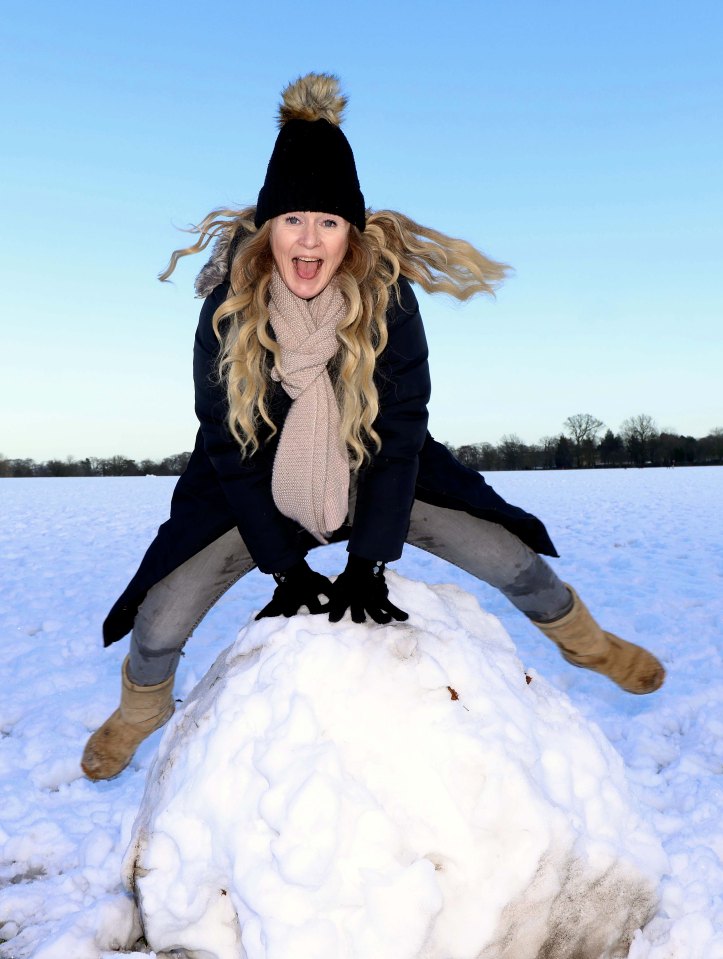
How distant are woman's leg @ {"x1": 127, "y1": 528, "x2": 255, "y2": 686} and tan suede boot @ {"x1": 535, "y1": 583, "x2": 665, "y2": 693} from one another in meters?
1.24

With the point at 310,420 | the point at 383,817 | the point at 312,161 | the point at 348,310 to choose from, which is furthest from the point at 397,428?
the point at 383,817

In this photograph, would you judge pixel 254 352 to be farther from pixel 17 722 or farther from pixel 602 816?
pixel 17 722

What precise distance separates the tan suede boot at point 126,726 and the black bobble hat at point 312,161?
1.75 metres

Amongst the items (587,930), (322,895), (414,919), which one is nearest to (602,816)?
(587,930)

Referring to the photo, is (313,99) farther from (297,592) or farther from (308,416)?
(297,592)

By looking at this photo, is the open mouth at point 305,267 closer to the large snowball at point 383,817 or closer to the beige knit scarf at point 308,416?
the beige knit scarf at point 308,416

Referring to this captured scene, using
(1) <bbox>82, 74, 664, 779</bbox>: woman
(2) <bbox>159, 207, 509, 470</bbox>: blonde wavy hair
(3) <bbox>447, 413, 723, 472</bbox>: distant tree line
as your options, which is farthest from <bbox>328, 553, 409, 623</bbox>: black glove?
(3) <bbox>447, 413, 723, 472</bbox>: distant tree line

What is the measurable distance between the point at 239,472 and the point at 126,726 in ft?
3.63

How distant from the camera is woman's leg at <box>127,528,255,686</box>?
2.75 metres

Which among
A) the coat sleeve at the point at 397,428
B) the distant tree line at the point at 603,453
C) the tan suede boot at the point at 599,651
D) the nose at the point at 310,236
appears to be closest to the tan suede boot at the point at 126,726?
the coat sleeve at the point at 397,428

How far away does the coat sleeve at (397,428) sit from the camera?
2.52 metres

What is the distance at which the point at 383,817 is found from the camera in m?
1.87

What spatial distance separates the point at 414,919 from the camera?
1.76 metres

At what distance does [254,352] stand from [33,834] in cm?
193
